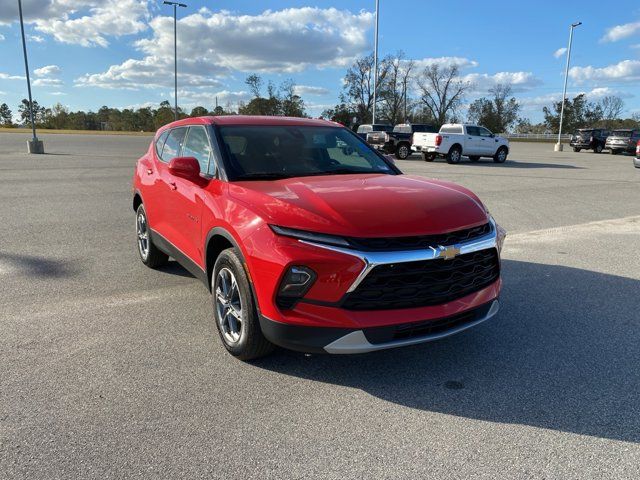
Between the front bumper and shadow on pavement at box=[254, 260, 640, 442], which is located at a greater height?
the front bumper

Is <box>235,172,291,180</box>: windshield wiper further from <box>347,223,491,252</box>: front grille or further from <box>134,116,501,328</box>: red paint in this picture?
<box>347,223,491,252</box>: front grille

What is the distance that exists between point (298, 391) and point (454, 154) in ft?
73.5

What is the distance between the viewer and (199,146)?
4.44 metres

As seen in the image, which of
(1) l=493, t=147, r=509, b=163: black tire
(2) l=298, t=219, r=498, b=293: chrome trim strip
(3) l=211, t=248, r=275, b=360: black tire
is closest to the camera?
(2) l=298, t=219, r=498, b=293: chrome trim strip

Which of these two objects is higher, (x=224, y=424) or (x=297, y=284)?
(x=297, y=284)

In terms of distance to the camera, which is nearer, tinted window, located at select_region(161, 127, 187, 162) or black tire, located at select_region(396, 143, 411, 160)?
tinted window, located at select_region(161, 127, 187, 162)

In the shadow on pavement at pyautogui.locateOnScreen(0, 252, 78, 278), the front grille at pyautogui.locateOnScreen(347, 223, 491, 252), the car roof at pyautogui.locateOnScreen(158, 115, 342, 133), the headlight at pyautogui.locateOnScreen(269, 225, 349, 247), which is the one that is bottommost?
the shadow on pavement at pyautogui.locateOnScreen(0, 252, 78, 278)

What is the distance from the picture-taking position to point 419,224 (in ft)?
10.1

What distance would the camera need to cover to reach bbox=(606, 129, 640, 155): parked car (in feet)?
113

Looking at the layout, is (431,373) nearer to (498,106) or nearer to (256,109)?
(256,109)

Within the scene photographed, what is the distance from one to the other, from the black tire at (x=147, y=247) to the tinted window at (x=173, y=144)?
740 millimetres

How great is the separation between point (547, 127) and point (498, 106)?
1301cm

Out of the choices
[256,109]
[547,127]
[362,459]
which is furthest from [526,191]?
[547,127]

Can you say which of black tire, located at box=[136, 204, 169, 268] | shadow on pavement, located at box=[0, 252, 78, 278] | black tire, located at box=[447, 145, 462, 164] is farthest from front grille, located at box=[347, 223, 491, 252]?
black tire, located at box=[447, 145, 462, 164]
